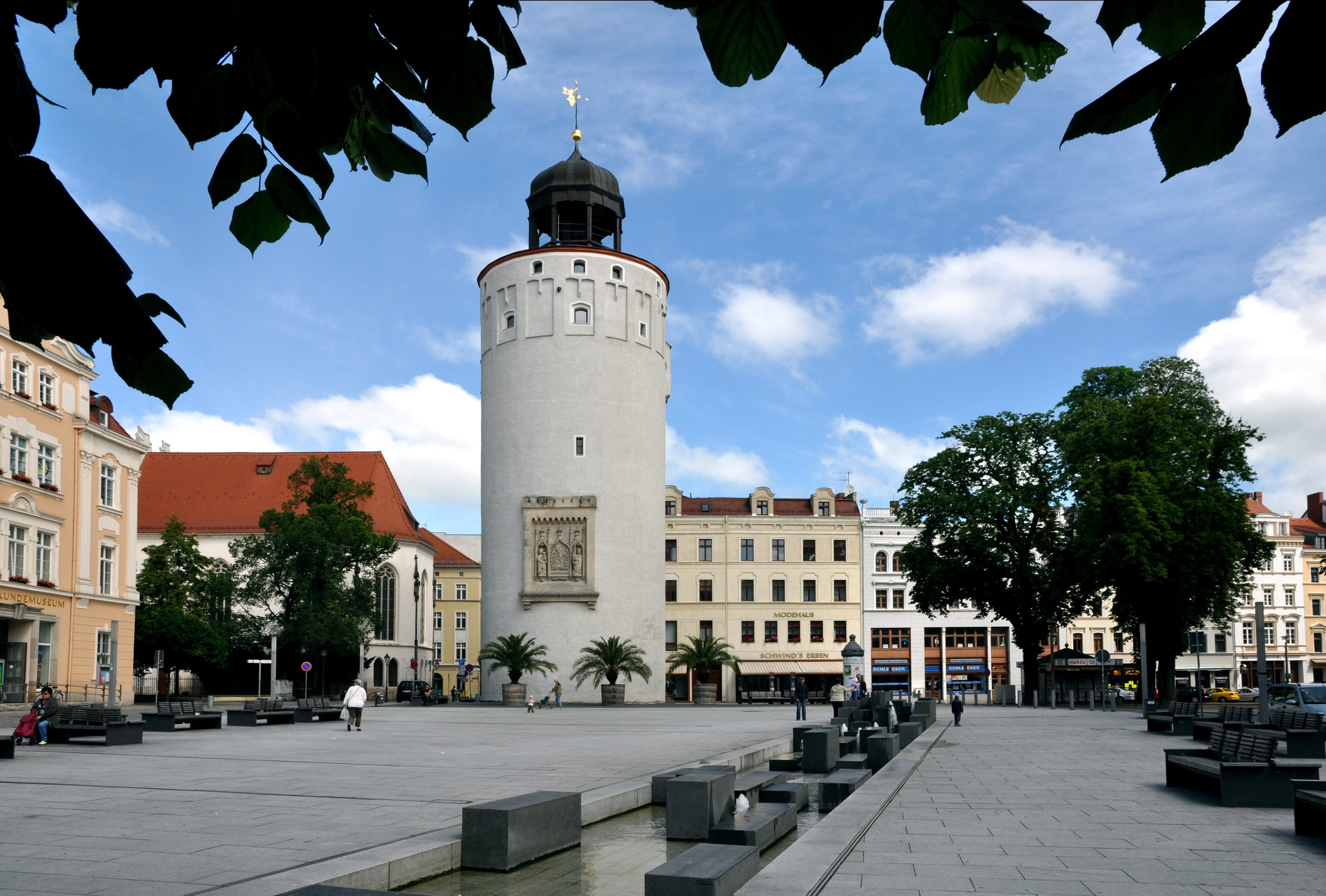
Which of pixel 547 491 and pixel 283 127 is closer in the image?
pixel 283 127

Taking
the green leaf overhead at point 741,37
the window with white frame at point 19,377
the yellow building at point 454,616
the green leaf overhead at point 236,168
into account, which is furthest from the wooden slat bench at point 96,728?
the yellow building at point 454,616

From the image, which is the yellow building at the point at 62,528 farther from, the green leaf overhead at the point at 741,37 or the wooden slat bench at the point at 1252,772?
the green leaf overhead at the point at 741,37

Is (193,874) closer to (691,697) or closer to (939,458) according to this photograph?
(939,458)

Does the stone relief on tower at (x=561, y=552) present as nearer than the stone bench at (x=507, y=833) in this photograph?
No

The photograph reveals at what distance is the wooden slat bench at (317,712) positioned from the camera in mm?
32750

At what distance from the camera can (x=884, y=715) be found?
1066 inches

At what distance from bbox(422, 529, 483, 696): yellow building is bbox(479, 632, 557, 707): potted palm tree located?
4106 centimetres

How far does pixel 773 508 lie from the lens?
74.5 meters

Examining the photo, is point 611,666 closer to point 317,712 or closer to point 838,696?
point 838,696

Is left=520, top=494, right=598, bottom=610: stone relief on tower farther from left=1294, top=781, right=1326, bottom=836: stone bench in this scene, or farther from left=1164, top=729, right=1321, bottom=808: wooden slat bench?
left=1294, top=781, right=1326, bottom=836: stone bench

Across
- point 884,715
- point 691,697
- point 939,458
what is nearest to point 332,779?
point 884,715

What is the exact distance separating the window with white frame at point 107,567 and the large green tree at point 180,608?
35.6 ft

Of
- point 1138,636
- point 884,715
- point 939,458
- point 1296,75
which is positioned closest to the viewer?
point 1296,75

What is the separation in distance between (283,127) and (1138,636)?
5353cm
